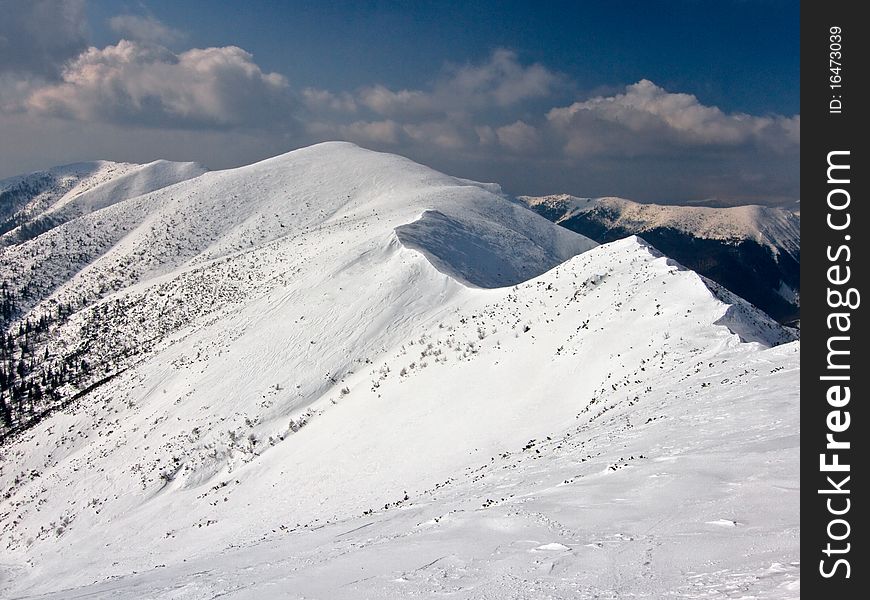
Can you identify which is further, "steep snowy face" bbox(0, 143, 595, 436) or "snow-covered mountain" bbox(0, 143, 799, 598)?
"steep snowy face" bbox(0, 143, 595, 436)

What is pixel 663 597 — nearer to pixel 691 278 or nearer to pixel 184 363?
pixel 691 278

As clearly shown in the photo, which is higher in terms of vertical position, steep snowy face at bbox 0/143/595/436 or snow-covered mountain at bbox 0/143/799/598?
steep snowy face at bbox 0/143/595/436

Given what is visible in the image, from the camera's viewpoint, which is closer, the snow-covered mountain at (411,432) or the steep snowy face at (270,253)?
the snow-covered mountain at (411,432)

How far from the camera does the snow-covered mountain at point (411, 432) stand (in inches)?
329

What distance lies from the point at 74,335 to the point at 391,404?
64957 millimetres

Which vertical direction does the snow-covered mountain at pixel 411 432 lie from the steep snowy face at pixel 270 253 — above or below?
below

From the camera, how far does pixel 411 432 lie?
25047 millimetres

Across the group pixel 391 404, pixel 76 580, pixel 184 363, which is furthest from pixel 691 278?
pixel 184 363

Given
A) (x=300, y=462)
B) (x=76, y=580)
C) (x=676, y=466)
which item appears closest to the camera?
(x=676, y=466)

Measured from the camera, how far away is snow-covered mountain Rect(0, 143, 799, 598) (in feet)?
27.4

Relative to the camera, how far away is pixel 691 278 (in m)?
26.9

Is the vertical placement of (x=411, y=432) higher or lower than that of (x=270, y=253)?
lower
